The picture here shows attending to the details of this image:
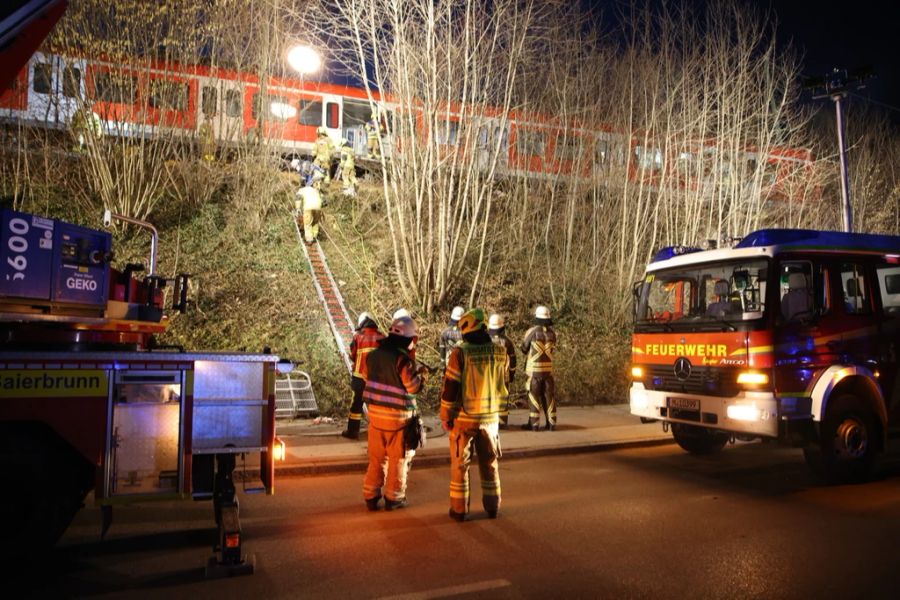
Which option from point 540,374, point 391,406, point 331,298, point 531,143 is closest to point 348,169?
point 531,143

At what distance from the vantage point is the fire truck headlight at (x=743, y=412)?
6.77 m

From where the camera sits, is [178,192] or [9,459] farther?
[178,192]

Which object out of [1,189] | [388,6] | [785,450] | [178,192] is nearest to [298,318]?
[178,192]

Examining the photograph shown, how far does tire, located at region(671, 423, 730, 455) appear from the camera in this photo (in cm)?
870

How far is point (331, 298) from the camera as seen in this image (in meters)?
14.5

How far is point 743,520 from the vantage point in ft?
18.7

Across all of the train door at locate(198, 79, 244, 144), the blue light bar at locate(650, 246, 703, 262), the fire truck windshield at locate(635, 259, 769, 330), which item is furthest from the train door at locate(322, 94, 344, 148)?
the fire truck windshield at locate(635, 259, 769, 330)

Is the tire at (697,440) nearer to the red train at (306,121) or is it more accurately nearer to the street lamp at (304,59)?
the red train at (306,121)

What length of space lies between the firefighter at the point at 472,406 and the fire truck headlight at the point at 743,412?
9.71ft

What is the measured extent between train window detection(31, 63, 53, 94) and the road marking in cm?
1298

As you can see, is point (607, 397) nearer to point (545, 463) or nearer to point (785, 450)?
point (785, 450)

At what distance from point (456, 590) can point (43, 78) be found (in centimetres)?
1361

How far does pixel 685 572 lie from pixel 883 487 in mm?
4079

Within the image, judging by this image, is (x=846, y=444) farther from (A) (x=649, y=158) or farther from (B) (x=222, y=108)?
(B) (x=222, y=108)
